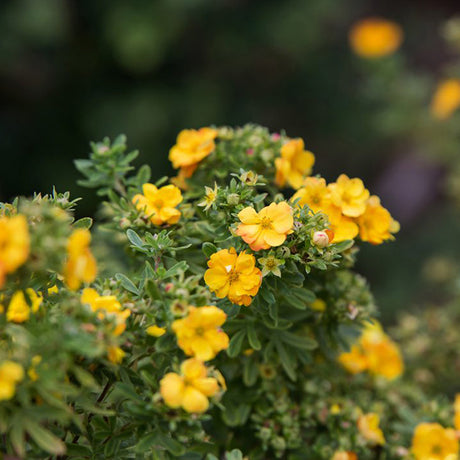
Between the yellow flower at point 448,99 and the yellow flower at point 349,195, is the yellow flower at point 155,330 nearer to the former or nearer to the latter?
the yellow flower at point 349,195

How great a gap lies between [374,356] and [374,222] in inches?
21.1

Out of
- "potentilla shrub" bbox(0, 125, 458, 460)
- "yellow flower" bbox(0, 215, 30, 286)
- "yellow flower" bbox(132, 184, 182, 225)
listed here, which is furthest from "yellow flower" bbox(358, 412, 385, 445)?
"yellow flower" bbox(0, 215, 30, 286)

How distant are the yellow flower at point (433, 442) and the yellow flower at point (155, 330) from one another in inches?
25.0

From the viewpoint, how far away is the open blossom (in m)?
1.51

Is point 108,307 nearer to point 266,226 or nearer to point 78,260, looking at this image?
point 78,260

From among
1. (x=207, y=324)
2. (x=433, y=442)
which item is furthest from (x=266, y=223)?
(x=433, y=442)

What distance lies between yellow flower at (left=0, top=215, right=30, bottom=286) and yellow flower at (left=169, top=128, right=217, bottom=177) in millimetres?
579

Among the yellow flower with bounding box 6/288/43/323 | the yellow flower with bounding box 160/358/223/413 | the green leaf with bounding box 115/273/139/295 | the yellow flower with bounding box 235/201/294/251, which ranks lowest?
the yellow flower with bounding box 160/358/223/413

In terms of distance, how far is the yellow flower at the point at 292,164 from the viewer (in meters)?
1.24

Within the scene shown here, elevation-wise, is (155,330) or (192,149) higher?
(192,149)

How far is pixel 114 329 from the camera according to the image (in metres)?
0.85

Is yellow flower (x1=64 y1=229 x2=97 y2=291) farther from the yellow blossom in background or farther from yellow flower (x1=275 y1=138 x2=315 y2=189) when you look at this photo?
the yellow blossom in background

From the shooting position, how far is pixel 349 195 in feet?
3.74

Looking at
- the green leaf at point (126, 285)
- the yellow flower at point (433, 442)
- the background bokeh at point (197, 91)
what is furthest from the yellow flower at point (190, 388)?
the background bokeh at point (197, 91)
